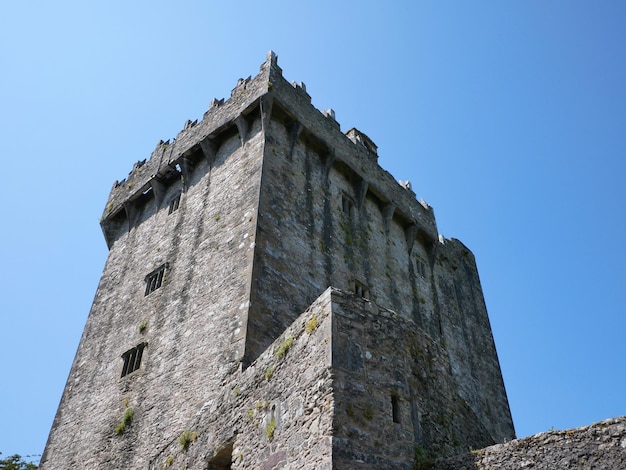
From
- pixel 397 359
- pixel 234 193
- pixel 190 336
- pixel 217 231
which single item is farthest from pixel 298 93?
pixel 397 359

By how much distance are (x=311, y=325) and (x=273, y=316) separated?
19.6 ft

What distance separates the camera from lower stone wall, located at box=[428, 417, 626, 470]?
277 inches

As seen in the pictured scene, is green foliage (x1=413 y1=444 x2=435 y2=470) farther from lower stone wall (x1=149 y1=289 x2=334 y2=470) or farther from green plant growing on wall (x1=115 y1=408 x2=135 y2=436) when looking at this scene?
green plant growing on wall (x1=115 y1=408 x2=135 y2=436)

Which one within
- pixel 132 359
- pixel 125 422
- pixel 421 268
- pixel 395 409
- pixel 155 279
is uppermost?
pixel 421 268

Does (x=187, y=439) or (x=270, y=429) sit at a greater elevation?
(x=187, y=439)

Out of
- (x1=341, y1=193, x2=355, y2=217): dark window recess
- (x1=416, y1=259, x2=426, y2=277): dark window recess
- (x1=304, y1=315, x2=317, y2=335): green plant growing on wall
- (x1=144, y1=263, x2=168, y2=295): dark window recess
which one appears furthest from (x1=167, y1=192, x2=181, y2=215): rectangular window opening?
(x1=304, y1=315, x2=317, y2=335): green plant growing on wall

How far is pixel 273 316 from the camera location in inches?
607

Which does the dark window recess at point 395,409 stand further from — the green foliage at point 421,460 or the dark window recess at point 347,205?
the dark window recess at point 347,205

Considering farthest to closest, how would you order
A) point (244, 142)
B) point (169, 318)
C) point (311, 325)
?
point (244, 142), point (169, 318), point (311, 325)

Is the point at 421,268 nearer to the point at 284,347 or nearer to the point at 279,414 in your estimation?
the point at 284,347

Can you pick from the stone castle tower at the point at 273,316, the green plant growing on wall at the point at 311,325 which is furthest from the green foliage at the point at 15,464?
the green plant growing on wall at the point at 311,325

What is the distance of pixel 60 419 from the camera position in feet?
62.4

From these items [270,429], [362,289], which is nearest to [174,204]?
[362,289]

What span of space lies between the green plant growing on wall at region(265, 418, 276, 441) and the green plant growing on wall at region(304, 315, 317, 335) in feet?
4.66
